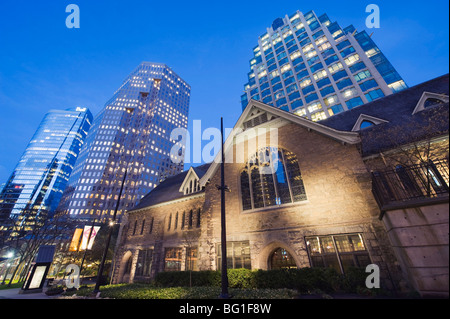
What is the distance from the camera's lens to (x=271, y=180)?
13289mm

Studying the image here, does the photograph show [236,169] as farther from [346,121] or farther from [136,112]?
[136,112]

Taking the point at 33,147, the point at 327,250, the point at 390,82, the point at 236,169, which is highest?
the point at 33,147

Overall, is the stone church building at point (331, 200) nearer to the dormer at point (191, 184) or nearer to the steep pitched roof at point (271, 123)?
the steep pitched roof at point (271, 123)

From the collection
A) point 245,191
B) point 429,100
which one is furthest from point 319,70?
point 245,191

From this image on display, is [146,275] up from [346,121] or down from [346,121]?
down

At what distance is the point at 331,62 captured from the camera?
165 ft

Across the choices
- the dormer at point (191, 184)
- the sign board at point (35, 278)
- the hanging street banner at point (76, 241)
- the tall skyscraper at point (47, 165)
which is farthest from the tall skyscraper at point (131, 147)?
the dormer at point (191, 184)

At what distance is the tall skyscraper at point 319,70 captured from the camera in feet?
138

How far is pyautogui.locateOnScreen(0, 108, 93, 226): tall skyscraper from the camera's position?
127756 mm

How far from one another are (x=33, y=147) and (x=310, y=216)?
220m

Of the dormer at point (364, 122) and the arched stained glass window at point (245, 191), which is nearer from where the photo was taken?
the dormer at point (364, 122)

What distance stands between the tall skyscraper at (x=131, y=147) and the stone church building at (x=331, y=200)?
264ft

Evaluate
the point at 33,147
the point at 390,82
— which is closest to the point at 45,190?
the point at 33,147

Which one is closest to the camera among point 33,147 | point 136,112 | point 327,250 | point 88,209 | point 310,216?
point 327,250
